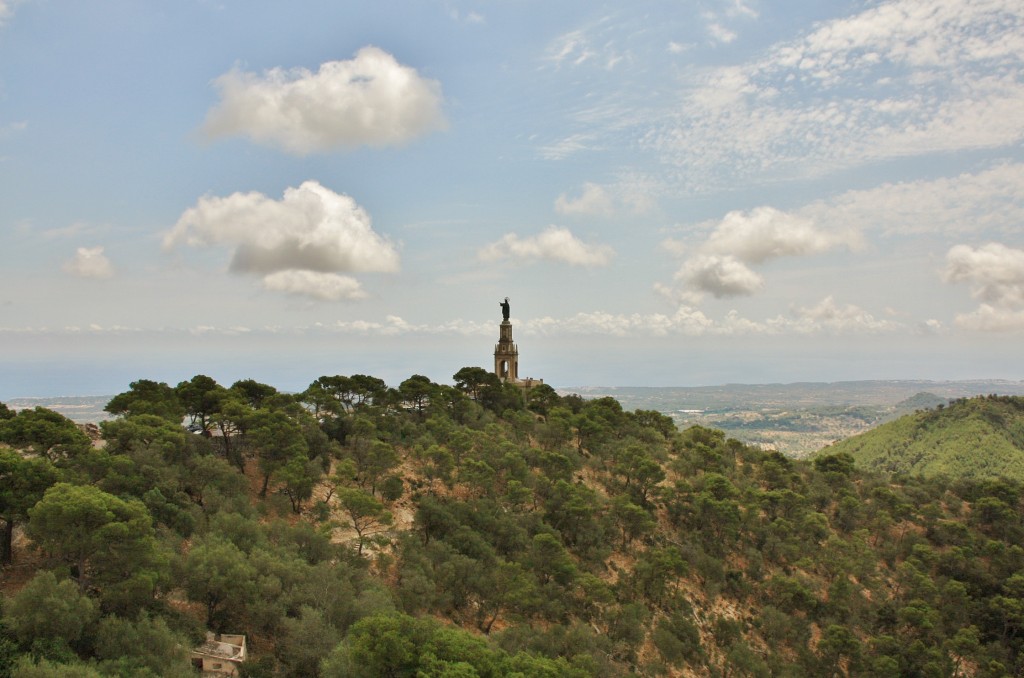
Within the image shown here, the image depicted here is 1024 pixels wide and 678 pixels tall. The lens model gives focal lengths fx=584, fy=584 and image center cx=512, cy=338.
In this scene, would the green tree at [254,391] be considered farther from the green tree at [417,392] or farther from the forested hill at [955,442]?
the forested hill at [955,442]

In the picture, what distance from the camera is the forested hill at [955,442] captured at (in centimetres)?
9525

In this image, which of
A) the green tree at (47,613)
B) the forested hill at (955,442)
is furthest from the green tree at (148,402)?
the forested hill at (955,442)

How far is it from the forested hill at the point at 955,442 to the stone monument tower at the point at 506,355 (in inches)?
2655

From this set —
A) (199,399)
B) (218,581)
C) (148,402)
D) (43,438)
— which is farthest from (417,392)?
(218,581)

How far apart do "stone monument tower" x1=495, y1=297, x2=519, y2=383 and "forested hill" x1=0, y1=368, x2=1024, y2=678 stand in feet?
18.3

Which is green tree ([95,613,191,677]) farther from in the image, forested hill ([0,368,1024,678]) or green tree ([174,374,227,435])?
green tree ([174,374,227,435])

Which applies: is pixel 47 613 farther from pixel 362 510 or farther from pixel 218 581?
pixel 362 510

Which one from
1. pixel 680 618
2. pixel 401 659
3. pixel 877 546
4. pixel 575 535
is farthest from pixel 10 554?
pixel 877 546

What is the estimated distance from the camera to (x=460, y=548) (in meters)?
30.0

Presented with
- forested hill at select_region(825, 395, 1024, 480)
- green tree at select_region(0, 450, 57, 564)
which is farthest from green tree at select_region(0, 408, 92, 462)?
forested hill at select_region(825, 395, 1024, 480)

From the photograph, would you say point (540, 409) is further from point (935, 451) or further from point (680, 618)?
point (935, 451)

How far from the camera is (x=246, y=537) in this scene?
23.8 meters

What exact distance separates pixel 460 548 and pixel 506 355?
3114 cm

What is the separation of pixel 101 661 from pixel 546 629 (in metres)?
18.3
